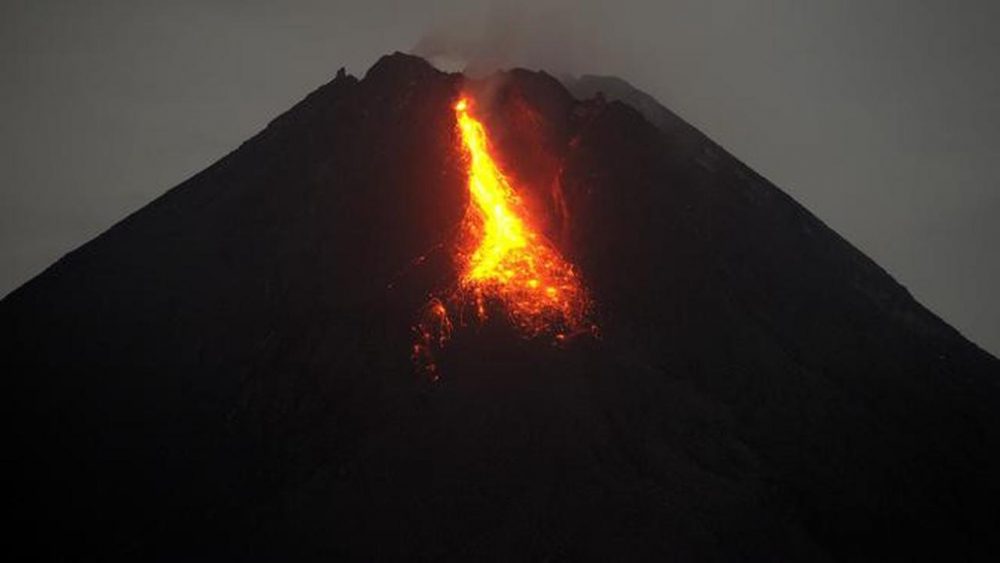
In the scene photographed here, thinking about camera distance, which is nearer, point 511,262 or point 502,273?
point 502,273

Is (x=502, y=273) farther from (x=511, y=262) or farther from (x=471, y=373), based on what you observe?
(x=471, y=373)

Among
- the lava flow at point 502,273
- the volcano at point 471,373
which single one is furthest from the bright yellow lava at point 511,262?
the volcano at point 471,373

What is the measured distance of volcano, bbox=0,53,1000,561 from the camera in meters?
36.2

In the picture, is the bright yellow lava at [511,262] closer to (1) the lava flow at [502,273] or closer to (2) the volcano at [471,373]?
(1) the lava flow at [502,273]

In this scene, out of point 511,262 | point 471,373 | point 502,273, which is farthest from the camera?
point 511,262

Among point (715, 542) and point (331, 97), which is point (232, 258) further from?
point (715, 542)

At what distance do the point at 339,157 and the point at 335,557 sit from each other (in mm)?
27450

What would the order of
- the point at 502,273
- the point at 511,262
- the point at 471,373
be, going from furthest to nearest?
the point at 511,262, the point at 502,273, the point at 471,373

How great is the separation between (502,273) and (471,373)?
7520 mm

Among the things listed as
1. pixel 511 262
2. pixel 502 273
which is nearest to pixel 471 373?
pixel 502 273

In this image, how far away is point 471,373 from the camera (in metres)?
41.4

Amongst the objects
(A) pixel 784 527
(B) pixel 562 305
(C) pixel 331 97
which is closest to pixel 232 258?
(C) pixel 331 97

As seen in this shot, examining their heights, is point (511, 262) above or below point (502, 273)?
above

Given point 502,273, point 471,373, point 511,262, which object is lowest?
point 471,373
